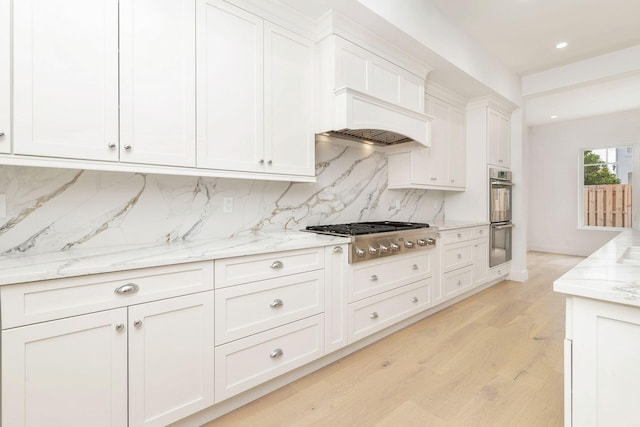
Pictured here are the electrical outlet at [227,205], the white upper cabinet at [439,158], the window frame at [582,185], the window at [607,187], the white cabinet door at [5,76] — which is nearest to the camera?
the white cabinet door at [5,76]

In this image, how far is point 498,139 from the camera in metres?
4.27

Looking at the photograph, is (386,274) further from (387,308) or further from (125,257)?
(125,257)

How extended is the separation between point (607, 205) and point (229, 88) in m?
7.82

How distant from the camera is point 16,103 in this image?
1.29 m

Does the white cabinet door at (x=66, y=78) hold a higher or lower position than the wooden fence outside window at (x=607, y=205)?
higher

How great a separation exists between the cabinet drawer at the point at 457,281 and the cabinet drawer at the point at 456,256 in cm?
7

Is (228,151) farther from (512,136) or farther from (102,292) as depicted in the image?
(512,136)

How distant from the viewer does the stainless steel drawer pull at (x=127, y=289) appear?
1.32m

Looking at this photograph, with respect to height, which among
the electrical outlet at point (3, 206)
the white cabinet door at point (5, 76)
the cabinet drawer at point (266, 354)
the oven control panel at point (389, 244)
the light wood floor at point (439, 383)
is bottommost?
the light wood floor at point (439, 383)

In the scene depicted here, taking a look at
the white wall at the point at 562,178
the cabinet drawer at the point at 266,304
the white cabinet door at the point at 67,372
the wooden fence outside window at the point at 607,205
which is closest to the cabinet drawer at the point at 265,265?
the cabinet drawer at the point at 266,304

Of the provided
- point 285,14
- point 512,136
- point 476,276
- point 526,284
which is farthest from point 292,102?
point 526,284

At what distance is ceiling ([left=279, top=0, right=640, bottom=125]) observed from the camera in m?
2.81

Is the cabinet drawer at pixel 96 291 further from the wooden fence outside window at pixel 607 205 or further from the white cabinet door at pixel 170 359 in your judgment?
the wooden fence outside window at pixel 607 205

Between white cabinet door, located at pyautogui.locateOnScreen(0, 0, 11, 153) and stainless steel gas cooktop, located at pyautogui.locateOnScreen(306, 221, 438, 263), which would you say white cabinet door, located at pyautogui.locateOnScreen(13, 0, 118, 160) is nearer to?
white cabinet door, located at pyautogui.locateOnScreen(0, 0, 11, 153)
